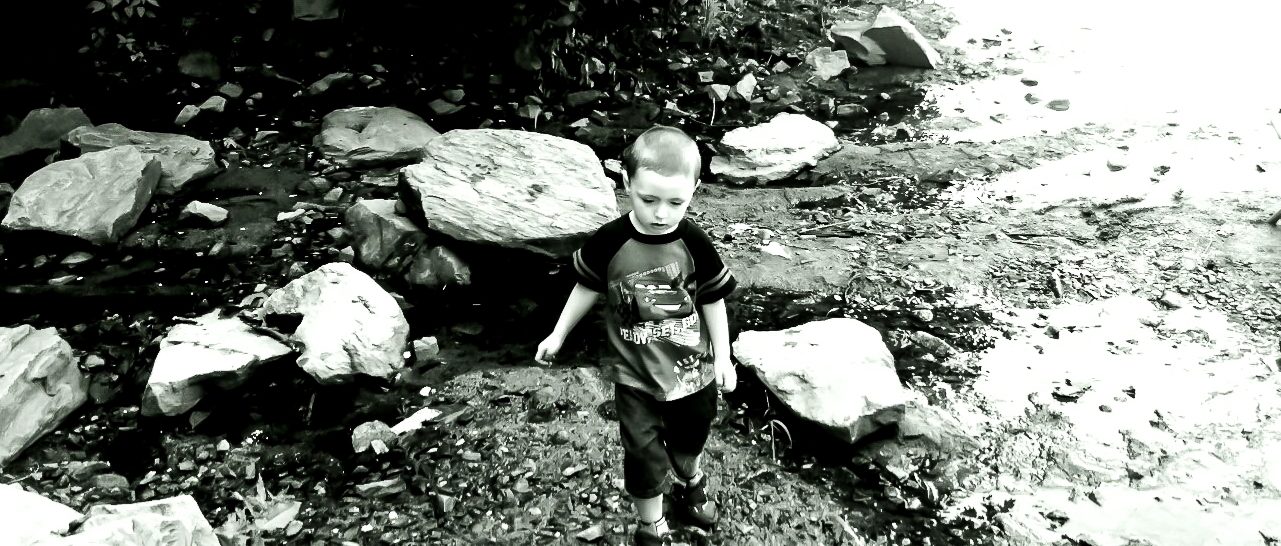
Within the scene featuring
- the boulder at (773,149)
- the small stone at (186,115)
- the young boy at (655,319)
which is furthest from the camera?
the small stone at (186,115)

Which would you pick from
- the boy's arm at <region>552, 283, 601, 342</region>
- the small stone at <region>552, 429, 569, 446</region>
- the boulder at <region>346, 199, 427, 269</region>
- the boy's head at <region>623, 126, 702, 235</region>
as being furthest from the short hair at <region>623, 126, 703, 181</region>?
the boulder at <region>346, 199, 427, 269</region>

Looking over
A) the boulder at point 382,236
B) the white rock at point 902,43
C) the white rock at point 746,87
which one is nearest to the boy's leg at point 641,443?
the boulder at point 382,236

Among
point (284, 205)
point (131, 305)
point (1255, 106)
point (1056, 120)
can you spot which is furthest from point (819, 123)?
point (131, 305)

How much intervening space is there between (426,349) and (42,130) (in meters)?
2.85

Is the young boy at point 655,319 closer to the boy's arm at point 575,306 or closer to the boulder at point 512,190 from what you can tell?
the boy's arm at point 575,306

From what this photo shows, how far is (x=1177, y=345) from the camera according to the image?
3387 millimetres

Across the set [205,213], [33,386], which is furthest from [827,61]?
[33,386]

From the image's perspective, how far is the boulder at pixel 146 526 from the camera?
7.09 feet

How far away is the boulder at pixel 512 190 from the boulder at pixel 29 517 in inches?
66.9

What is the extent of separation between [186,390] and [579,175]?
1.72m

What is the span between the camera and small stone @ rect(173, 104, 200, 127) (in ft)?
16.6

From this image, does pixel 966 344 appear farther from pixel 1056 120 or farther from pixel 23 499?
pixel 23 499

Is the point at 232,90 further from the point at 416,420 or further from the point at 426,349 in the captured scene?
the point at 416,420

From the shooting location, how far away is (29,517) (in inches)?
86.0
